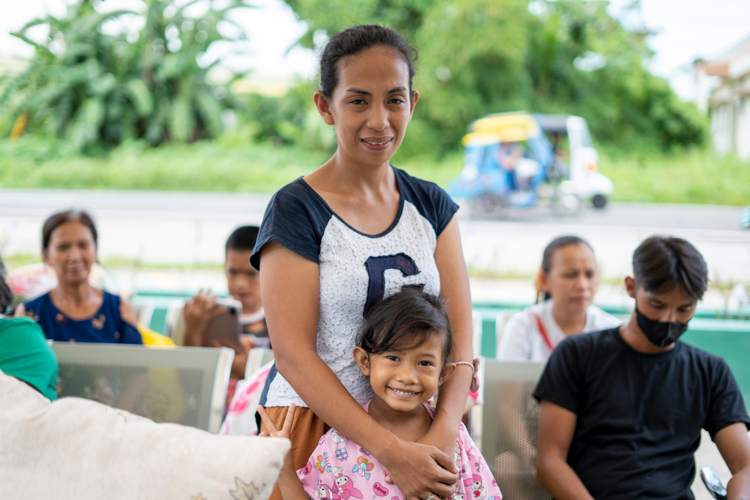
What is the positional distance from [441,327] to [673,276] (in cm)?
71

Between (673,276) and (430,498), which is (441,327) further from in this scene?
(673,276)

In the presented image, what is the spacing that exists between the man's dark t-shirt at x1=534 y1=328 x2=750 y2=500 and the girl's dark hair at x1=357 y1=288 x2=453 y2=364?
1.98ft

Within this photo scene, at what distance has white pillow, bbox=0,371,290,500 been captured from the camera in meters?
1.05

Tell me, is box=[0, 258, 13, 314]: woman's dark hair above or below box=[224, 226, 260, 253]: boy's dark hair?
below

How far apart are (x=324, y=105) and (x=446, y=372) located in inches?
22.1

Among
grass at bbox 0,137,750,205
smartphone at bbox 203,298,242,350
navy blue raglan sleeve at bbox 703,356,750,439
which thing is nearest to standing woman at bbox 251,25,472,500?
navy blue raglan sleeve at bbox 703,356,750,439

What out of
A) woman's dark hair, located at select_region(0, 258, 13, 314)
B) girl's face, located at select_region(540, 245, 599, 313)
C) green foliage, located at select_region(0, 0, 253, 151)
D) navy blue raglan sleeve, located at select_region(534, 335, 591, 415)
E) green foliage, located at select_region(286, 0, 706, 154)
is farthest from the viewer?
green foliage, located at select_region(0, 0, 253, 151)

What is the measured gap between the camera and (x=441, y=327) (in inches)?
Answer: 45.8

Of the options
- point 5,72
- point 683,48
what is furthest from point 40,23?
point 683,48

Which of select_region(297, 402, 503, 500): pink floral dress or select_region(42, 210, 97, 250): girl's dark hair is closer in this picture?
select_region(297, 402, 503, 500): pink floral dress

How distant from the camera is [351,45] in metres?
1.14

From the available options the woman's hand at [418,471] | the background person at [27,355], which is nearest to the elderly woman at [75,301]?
the background person at [27,355]

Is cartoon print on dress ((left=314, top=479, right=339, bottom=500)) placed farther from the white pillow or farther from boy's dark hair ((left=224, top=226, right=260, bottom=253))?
boy's dark hair ((left=224, top=226, right=260, bottom=253))

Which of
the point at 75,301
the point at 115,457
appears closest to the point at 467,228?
the point at 75,301
